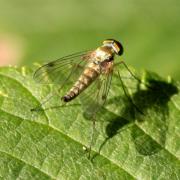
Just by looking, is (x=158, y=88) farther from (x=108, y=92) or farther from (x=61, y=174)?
(x=61, y=174)

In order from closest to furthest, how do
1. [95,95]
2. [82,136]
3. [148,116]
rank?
[82,136] → [148,116] → [95,95]

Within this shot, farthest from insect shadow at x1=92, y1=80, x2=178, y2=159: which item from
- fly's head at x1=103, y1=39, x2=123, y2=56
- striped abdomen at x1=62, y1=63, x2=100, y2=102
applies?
fly's head at x1=103, y1=39, x2=123, y2=56

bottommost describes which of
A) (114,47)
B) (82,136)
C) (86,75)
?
(82,136)

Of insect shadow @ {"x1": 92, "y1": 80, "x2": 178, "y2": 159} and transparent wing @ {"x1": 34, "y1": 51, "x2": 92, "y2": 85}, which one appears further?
transparent wing @ {"x1": 34, "y1": 51, "x2": 92, "y2": 85}

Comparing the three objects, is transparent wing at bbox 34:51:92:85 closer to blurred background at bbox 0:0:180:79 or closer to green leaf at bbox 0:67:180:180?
green leaf at bbox 0:67:180:180

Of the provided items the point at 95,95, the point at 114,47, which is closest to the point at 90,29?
the point at 114,47

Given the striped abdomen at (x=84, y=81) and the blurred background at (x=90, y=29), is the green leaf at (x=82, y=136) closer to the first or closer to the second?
Result: the striped abdomen at (x=84, y=81)

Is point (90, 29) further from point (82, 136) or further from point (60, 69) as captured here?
point (82, 136)

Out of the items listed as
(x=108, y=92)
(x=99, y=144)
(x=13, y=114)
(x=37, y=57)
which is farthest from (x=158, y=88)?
(x=37, y=57)
